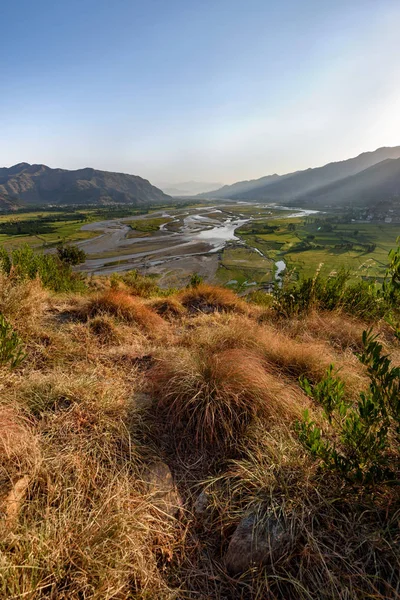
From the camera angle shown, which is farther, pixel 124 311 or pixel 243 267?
pixel 243 267

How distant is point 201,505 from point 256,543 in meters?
0.54

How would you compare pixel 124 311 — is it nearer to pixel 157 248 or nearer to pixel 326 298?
pixel 326 298

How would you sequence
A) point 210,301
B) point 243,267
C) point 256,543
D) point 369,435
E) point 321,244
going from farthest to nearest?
point 321,244 < point 243,267 < point 210,301 < point 369,435 < point 256,543

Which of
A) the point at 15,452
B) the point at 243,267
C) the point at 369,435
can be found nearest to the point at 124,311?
the point at 15,452

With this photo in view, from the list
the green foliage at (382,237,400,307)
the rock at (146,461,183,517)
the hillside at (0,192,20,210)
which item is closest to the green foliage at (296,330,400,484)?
the green foliage at (382,237,400,307)

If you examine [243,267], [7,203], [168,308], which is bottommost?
[243,267]

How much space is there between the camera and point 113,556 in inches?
64.1

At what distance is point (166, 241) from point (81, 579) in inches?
2716

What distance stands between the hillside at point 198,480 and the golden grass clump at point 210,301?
4.25 m

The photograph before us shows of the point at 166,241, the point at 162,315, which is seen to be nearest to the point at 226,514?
the point at 162,315

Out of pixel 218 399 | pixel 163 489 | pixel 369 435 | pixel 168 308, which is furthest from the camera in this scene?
pixel 168 308

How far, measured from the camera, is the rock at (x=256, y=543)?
1.72m

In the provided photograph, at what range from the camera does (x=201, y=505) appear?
215 centimetres

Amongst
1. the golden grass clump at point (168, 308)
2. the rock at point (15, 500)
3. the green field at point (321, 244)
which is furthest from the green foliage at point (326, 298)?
the green field at point (321, 244)
